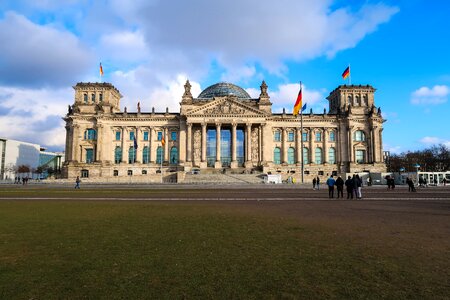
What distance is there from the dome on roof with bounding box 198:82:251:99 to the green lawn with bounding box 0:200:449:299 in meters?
90.7

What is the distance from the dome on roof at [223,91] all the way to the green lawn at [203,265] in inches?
3571

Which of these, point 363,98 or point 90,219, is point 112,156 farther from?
point 90,219

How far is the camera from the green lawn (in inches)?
227

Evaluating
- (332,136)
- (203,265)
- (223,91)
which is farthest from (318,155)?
(203,265)

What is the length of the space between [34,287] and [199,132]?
8660cm

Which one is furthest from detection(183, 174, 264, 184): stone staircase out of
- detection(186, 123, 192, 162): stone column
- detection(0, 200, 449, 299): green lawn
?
detection(0, 200, 449, 299): green lawn

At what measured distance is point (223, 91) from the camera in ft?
330

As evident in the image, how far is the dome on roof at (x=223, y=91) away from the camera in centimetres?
10059

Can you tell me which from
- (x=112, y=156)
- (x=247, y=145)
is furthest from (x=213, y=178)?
(x=112, y=156)

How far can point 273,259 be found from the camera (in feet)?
25.6

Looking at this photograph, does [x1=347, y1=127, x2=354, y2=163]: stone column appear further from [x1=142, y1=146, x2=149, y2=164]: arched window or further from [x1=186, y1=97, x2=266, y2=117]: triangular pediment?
[x1=142, y1=146, x2=149, y2=164]: arched window

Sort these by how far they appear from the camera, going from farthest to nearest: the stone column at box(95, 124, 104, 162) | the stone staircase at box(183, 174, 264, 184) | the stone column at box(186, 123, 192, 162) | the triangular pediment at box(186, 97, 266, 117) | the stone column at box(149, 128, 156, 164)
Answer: the stone column at box(149, 128, 156, 164), the stone column at box(95, 124, 104, 162), the stone column at box(186, 123, 192, 162), the triangular pediment at box(186, 97, 266, 117), the stone staircase at box(183, 174, 264, 184)

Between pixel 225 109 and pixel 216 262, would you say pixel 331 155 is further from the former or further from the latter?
pixel 216 262

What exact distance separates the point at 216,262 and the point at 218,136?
263 ft
